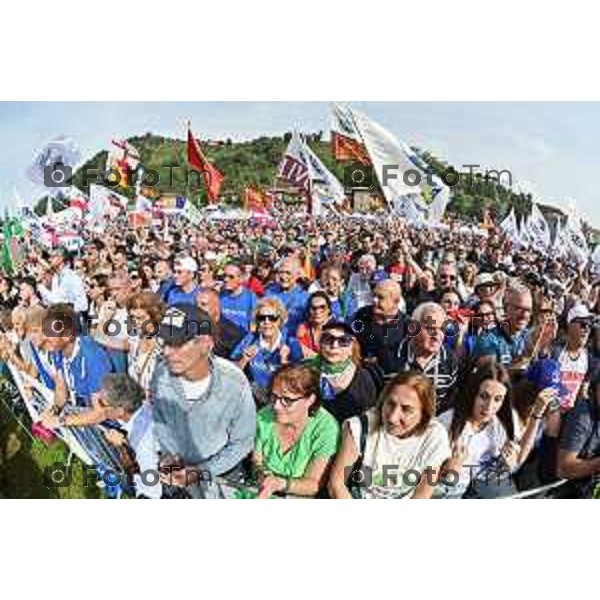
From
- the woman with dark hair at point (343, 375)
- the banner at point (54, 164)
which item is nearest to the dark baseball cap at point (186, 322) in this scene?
the woman with dark hair at point (343, 375)

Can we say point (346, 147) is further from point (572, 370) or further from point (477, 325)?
point (572, 370)

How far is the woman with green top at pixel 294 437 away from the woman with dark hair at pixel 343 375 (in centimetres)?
Result: 5

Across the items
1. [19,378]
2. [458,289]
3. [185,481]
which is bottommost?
[185,481]

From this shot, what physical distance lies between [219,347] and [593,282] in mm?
1876

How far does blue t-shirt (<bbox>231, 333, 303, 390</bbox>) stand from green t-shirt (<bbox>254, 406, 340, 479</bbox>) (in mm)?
148

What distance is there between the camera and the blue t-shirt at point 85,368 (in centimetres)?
623

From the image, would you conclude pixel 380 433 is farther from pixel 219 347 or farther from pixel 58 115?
pixel 58 115

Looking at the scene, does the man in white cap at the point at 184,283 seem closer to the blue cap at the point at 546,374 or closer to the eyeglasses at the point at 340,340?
the eyeglasses at the point at 340,340

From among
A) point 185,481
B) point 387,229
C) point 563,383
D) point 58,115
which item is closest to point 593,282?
point 563,383

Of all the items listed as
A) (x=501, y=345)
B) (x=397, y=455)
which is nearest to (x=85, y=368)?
(x=397, y=455)

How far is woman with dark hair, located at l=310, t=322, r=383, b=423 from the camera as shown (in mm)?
6094

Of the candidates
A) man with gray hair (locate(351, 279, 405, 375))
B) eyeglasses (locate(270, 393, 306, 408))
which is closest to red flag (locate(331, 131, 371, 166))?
man with gray hair (locate(351, 279, 405, 375))

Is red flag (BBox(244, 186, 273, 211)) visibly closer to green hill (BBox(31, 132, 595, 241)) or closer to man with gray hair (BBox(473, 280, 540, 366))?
green hill (BBox(31, 132, 595, 241))

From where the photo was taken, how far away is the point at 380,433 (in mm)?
6121
